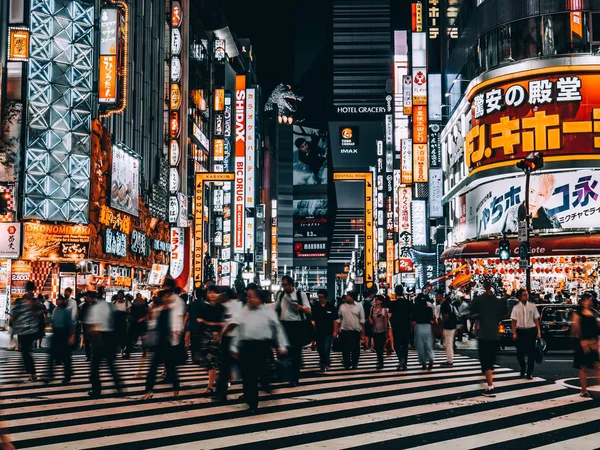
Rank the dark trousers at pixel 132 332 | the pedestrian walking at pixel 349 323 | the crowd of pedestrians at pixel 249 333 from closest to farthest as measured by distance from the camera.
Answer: the crowd of pedestrians at pixel 249 333
the pedestrian walking at pixel 349 323
the dark trousers at pixel 132 332

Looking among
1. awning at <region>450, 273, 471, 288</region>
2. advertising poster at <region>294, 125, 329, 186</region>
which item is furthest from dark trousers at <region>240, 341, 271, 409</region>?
advertising poster at <region>294, 125, 329, 186</region>

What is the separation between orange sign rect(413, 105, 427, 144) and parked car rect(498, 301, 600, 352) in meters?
26.4

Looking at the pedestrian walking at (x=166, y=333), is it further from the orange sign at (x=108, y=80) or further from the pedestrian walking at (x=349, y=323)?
the orange sign at (x=108, y=80)

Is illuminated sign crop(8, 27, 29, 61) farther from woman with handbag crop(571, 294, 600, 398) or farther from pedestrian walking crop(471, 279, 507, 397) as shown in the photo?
woman with handbag crop(571, 294, 600, 398)

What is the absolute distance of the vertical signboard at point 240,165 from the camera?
68.9 meters

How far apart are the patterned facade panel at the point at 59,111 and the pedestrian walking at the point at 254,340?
28.4 m

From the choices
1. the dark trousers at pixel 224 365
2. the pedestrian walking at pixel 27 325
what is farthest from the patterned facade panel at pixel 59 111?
the dark trousers at pixel 224 365

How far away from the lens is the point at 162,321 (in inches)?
488

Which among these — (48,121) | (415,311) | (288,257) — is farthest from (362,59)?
(415,311)

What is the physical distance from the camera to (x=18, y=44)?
35.0 metres

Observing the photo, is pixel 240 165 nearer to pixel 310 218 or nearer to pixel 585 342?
pixel 585 342

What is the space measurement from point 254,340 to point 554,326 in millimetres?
13305

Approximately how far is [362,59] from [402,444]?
153 metres

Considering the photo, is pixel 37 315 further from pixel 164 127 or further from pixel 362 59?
pixel 362 59
